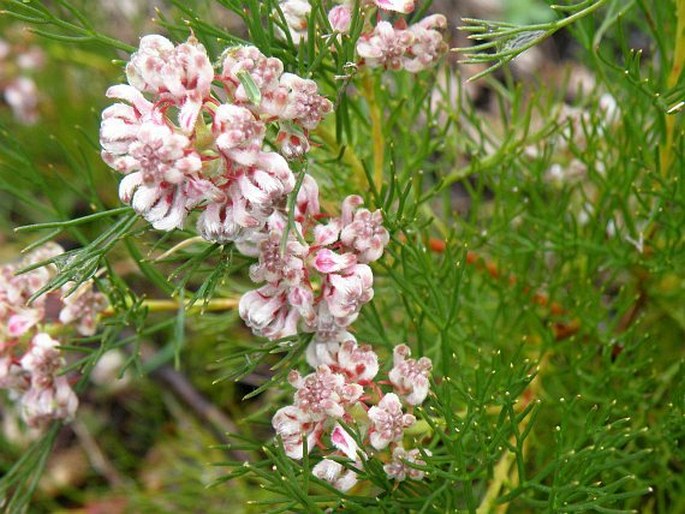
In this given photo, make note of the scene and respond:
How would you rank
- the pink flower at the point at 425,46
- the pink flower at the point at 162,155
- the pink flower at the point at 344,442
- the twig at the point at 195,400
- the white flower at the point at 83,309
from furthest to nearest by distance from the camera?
1. the twig at the point at 195,400
2. the white flower at the point at 83,309
3. the pink flower at the point at 425,46
4. the pink flower at the point at 344,442
5. the pink flower at the point at 162,155

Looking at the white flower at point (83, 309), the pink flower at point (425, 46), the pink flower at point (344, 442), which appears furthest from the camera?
the white flower at point (83, 309)

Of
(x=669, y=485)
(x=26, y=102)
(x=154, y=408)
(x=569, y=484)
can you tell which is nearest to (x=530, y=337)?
(x=669, y=485)

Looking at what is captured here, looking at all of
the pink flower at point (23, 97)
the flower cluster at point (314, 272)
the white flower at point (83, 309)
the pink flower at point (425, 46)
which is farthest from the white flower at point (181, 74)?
the pink flower at point (23, 97)

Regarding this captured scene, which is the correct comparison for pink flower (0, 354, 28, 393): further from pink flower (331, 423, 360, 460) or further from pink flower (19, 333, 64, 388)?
pink flower (331, 423, 360, 460)

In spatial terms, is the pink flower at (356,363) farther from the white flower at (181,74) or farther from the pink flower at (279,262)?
the white flower at (181,74)

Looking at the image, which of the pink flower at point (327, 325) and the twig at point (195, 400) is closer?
the pink flower at point (327, 325)

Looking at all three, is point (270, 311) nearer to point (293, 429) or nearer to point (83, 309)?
point (293, 429)

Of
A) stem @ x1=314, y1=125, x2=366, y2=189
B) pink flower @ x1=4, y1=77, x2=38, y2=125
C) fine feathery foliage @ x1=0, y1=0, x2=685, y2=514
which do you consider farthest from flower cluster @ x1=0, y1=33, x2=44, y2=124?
stem @ x1=314, y1=125, x2=366, y2=189

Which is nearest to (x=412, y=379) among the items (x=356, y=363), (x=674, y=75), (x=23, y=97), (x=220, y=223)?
(x=356, y=363)
